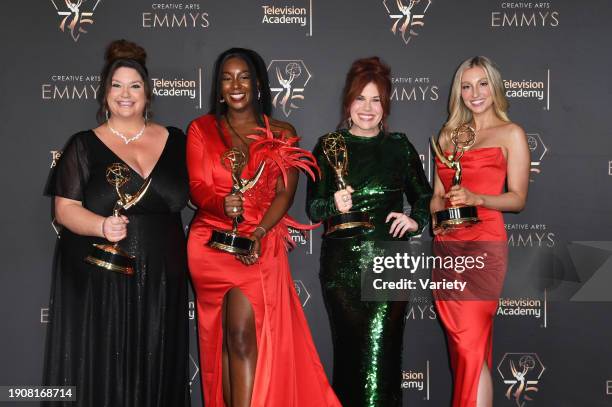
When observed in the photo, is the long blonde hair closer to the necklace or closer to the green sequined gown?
the green sequined gown

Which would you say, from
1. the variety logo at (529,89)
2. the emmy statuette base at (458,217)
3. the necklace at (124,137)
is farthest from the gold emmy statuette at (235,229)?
the variety logo at (529,89)

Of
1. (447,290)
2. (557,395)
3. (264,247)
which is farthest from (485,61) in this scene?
(557,395)

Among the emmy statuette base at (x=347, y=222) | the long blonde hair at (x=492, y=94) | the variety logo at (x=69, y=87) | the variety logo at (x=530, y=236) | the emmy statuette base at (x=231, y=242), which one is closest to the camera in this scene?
the emmy statuette base at (x=231, y=242)

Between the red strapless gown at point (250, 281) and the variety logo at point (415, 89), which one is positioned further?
the variety logo at point (415, 89)

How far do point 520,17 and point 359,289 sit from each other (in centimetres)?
209

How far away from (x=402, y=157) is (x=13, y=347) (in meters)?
2.64

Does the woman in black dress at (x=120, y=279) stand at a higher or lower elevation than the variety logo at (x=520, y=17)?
lower

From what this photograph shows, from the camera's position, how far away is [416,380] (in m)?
4.24

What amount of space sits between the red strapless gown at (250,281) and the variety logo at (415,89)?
1245mm

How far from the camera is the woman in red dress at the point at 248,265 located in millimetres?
3238

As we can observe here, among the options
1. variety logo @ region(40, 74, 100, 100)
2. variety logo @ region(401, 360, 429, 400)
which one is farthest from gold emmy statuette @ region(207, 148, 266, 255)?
variety logo @ region(401, 360, 429, 400)

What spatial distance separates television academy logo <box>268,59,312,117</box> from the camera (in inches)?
163

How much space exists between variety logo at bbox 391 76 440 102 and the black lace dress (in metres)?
1.61

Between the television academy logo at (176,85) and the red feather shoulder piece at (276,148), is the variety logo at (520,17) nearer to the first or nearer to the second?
the red feather shoulder piece at (276,148)
